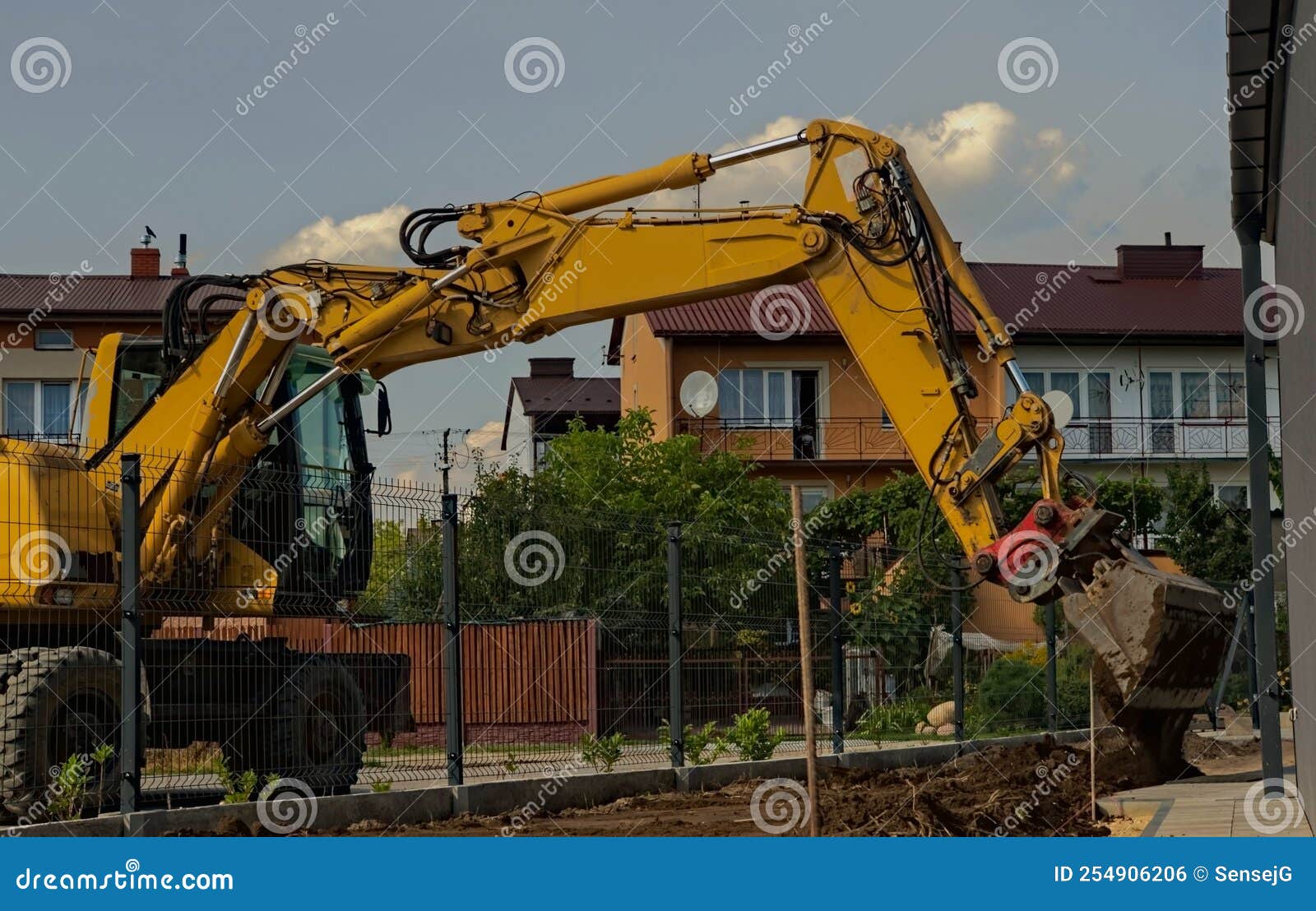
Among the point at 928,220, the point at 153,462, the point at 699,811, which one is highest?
the point at 928,220

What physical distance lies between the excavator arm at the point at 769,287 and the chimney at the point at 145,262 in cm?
4197

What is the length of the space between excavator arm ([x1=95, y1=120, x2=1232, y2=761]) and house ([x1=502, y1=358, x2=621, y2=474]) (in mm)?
45522

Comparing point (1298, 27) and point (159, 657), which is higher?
point (1298, 27)

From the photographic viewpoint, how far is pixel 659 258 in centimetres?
1321

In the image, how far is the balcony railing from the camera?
142 ft

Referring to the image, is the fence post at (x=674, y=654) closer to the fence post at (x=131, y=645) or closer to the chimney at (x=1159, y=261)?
the fence post at (x=131, y=645)

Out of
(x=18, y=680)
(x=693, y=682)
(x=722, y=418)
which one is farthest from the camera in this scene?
(x=722, y=418)

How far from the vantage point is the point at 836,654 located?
1744 cm

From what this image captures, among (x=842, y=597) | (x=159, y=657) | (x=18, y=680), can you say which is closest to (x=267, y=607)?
(x=159, y=657)

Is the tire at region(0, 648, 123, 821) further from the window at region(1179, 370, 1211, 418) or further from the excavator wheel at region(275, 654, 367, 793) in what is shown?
the window at region(1179, 370, 1211, 418)

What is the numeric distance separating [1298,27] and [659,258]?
5875 mm

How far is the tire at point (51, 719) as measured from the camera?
1117 cm

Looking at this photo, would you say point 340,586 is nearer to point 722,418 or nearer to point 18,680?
point 18,680

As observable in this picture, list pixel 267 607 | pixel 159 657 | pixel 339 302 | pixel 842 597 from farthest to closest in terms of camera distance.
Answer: pixel 842 597, pixel 339 302, pixel 267 607, pixel 159 657
